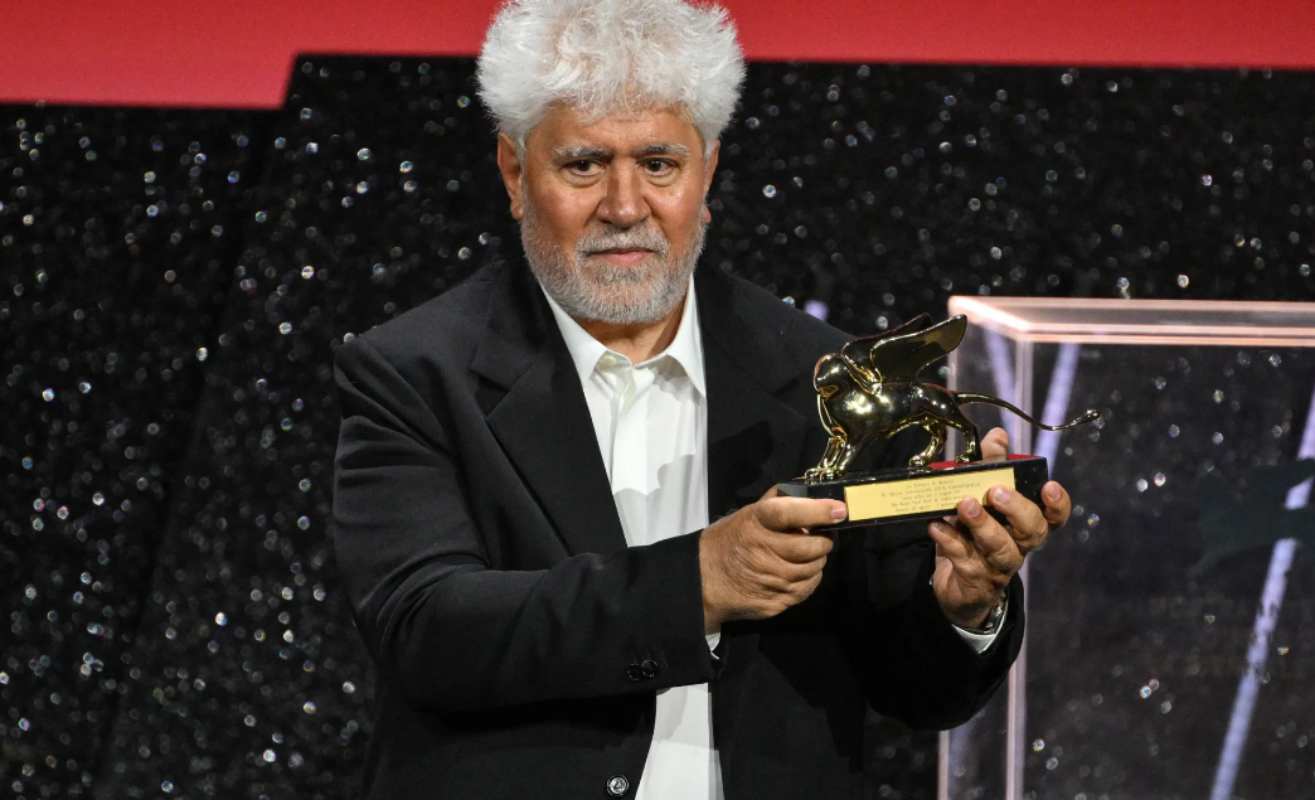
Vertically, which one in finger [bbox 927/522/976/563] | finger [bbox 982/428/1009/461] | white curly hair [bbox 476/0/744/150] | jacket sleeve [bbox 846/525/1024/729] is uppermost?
white curly hair [bbox 476/0/744/150]

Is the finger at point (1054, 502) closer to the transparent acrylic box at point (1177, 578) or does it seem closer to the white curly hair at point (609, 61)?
the transparent acrylic box at point (1177, 578)

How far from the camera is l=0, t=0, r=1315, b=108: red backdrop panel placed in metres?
2.25

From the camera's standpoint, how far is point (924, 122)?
2119mm

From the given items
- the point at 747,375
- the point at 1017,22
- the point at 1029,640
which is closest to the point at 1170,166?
the point at 1017,22

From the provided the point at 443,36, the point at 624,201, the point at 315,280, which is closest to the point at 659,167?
the point at 624,201

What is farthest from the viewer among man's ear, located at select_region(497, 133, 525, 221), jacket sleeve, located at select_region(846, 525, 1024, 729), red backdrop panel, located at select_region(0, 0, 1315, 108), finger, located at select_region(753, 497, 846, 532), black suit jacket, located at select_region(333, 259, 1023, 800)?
red backdrop panel, located at select_region(0, 0, 1315, 108)

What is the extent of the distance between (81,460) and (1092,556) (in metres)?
1.29

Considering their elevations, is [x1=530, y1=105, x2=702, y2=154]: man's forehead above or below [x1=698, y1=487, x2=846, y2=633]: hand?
above

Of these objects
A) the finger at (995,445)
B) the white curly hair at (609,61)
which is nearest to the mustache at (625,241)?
the white curly hair at (609,61)

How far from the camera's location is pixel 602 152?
4.50 ft

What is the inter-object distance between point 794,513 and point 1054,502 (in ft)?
0.79

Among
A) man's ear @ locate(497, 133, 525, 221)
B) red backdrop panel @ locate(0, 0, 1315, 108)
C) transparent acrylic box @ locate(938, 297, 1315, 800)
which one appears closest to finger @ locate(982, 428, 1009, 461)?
transparent acrylic box @ locate(938, 297, 1315, 800)

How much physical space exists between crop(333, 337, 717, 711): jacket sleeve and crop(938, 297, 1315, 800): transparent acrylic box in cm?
51

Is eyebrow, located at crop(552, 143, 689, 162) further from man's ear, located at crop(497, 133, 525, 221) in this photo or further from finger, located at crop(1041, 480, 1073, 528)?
finger, located at crop(1041, 480, 1073, 528)
